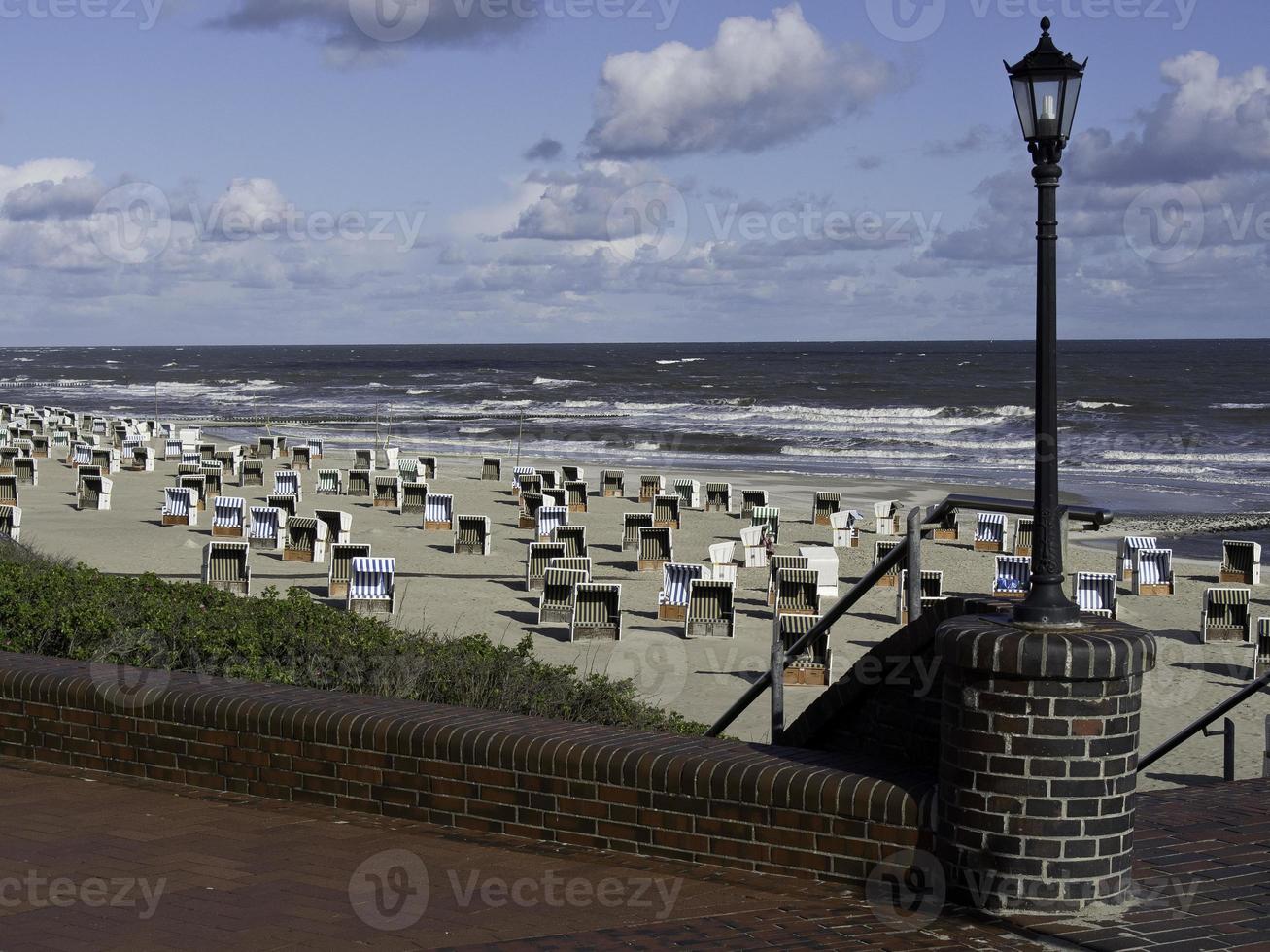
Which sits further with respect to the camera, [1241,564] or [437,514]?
[437,514]

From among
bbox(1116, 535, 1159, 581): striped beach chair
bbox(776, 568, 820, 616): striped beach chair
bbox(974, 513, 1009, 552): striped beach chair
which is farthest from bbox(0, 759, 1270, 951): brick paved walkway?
bbox(974, 513, 1009, 552): striped beach chair

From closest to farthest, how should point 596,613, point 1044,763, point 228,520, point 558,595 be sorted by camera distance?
point 1044,763
point 596,613
point 558,595
point 228,520

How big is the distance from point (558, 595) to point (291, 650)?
9930 millimetres

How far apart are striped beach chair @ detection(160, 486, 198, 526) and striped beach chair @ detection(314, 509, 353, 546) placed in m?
3.20

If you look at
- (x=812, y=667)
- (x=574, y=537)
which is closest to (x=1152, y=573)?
(x=812, y=667)

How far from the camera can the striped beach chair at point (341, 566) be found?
18.8m

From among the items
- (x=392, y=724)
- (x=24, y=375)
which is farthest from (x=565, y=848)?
(x=24, y=375)

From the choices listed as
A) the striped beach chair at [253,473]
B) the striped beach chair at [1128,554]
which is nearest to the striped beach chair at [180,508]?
the striped beach chair at [253,473]

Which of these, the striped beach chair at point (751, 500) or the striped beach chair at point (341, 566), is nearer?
the striped beach chair at point (341, 566)

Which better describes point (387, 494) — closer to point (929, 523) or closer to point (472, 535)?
point (472, 535)

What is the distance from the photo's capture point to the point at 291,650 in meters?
7.98

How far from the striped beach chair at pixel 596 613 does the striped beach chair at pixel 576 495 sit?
37.8 feet

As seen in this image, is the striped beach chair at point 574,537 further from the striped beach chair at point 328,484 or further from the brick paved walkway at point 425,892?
the brick paved walkway at point 425,892

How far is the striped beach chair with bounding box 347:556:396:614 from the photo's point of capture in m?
17.5
